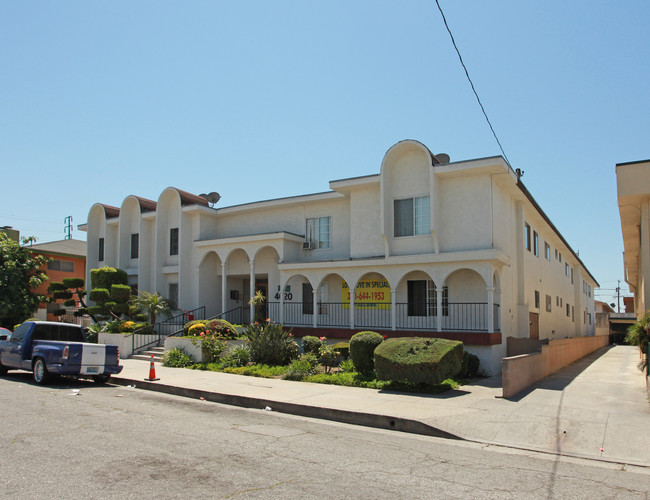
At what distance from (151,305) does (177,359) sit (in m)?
6.26

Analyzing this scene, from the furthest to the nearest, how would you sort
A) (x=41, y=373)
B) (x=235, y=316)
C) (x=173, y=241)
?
1. (x=173, y=241)
2. (x=235, y=316)
3. (x=41, y=373)

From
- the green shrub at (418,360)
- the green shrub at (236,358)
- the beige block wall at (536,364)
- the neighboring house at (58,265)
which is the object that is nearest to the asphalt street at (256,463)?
the green shrub at (418,360)

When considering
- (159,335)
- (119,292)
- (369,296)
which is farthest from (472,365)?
(119,292)

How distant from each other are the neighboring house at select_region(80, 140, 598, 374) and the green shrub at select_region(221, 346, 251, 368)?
3304 millimetres

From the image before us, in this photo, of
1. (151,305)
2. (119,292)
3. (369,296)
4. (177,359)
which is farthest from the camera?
(119,292)

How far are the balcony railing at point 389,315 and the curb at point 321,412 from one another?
791cm

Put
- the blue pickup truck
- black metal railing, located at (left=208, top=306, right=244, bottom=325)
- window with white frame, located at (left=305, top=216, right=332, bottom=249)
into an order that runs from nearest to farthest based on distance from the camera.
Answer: the blue pickup truck
window with white frame, located at (left=305, top=216, right=332, bottom=249)
black metal railing, located at (left=208, top=306, right=244, bottom=325)

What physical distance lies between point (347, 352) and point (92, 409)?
8622mm

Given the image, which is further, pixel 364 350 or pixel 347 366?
pixel 347 366

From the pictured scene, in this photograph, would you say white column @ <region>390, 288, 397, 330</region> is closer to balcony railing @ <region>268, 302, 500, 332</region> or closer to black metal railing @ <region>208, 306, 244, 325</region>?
balcony railing @ <region>268, 302, 500, 332</region>

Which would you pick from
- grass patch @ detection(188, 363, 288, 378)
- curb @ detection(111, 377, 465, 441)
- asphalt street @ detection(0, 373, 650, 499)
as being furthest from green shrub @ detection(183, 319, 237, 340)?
asphalt street @ detection(0, 373, 650, 499)

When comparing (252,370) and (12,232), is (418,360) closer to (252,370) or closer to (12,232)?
(252,370)

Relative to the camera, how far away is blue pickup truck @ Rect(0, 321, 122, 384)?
533 inches

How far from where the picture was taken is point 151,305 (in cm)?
2403
